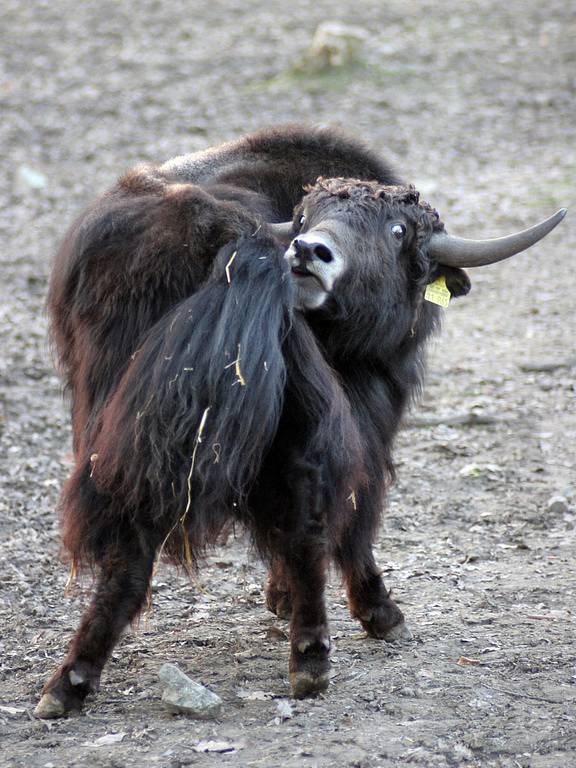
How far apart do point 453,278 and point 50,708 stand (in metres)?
1.99

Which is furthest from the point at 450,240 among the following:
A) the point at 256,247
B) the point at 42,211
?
the point at 42,211

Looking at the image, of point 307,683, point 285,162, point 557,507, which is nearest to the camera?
point 307,683

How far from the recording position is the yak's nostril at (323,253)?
3.37 m

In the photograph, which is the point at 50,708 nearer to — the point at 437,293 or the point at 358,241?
the point at 358,241

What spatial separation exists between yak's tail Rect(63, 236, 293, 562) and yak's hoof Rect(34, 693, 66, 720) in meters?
0.54

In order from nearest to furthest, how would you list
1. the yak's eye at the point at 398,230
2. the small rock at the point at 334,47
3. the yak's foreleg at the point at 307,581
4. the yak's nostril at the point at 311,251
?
the yak's foreleg at the point at 307,581 < the yak's nostril at the point at 311,251 < the yak's eye at the point at 398,230 < the small rock at the point at 334,47

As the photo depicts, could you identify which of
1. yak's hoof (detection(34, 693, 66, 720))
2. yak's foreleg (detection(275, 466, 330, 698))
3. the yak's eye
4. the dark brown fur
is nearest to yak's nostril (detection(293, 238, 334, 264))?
the dark brown fur

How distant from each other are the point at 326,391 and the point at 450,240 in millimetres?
941

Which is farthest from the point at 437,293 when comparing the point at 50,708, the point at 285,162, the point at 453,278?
the point at 50,708

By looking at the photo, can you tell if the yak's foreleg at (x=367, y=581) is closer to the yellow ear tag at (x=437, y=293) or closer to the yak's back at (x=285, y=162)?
the yellow ear tag at (x=437, y=293)

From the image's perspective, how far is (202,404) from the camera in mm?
3031

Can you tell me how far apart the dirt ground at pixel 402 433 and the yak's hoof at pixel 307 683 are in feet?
0.26

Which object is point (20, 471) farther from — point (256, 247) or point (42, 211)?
point (42, 211)

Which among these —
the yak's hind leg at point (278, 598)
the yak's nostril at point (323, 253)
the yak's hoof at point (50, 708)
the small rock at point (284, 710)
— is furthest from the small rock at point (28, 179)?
the small rock at point (284, 710)
